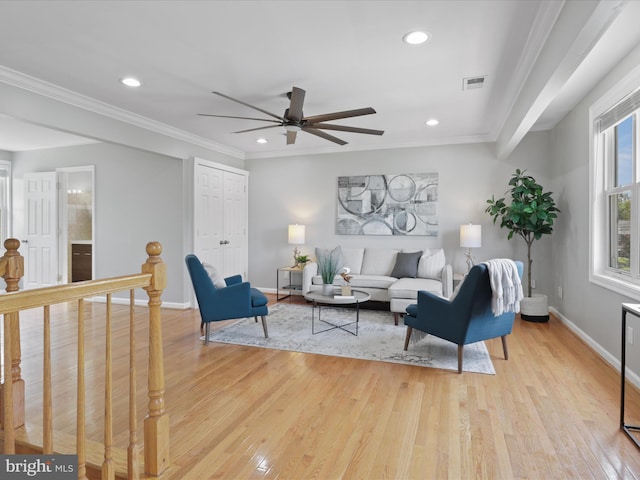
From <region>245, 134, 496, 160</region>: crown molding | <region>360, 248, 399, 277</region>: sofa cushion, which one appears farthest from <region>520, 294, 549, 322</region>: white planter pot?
<region>245, 134, 496, 160</region>: crown molding

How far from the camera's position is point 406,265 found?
540 cm

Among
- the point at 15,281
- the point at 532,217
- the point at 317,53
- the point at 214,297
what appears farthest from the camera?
the point at 532,217

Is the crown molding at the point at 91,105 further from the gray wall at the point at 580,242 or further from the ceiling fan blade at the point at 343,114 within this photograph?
the gray wall at the point at 580,242

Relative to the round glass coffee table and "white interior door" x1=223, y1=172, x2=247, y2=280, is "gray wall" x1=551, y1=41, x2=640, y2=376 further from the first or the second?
"white interior door" x1=223, y1=172, x2=247, y2=280

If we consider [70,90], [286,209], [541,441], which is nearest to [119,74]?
[70,90]

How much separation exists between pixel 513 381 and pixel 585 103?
2.96 metres

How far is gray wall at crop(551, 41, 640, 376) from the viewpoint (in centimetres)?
314

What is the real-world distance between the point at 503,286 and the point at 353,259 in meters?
3.07

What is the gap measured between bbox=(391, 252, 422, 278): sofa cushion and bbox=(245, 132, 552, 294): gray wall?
0.46m

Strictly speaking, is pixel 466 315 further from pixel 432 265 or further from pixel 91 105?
pixel 91 105

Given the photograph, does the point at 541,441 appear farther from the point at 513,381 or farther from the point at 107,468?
the point at 107,468

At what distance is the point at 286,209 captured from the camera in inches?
260

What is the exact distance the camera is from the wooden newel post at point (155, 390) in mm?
1798

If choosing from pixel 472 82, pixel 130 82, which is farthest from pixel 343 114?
pixel 130 82
